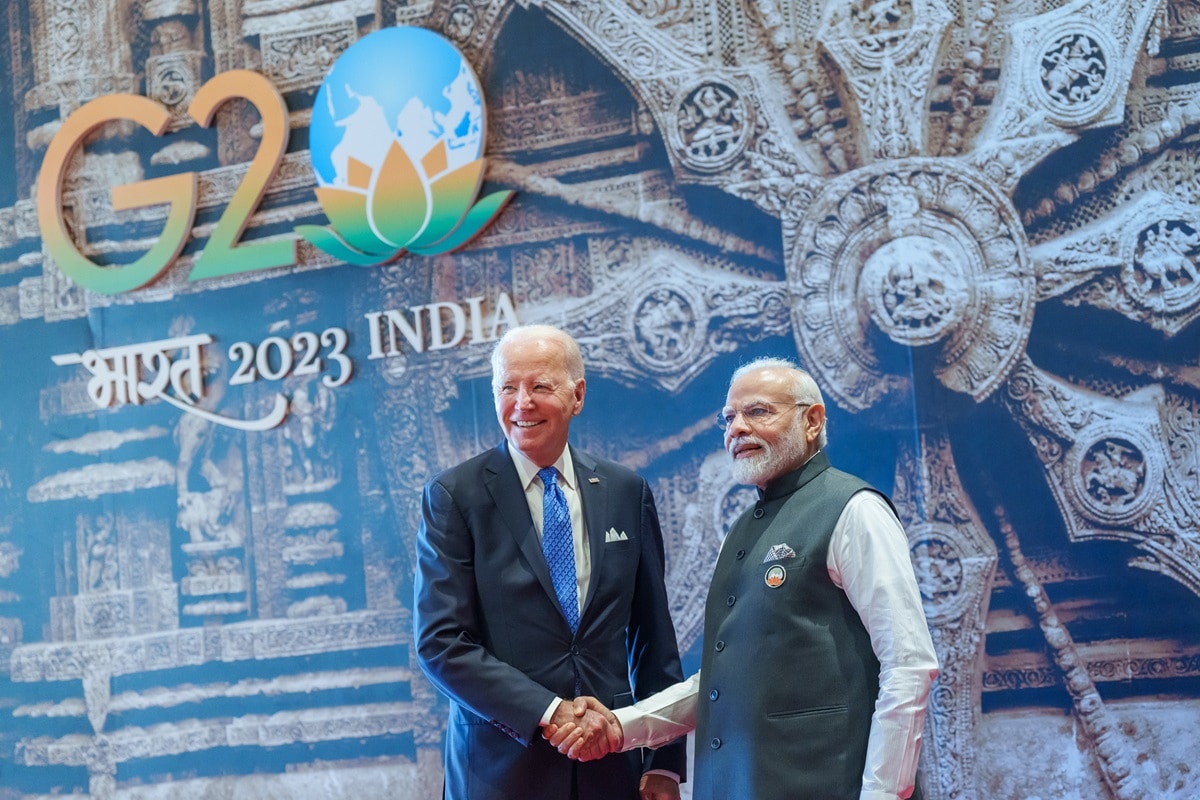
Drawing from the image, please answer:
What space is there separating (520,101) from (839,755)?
2864 mm

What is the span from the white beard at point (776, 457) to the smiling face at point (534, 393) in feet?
1.35

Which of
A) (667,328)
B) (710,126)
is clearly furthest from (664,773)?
(710,126)

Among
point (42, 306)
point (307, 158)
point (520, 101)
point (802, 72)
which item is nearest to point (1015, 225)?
point (802, 72)

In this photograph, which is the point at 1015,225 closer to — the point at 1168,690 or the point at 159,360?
the point at 1168,690

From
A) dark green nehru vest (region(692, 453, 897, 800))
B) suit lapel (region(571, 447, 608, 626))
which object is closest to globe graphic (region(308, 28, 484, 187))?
suit lapel (region(571, 447, 608, 626))

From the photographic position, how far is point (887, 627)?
7.47ft

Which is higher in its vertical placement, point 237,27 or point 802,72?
point 237,27

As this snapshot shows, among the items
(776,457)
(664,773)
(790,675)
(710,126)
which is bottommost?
(664,773)

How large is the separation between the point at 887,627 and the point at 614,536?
704 millimetres

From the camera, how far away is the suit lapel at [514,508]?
263cm

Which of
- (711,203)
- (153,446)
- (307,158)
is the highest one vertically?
(307,158)

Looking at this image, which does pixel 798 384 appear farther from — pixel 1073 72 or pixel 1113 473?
pixel 1073 72

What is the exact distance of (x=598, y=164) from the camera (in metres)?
4.32

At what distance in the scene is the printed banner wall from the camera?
150 inches
